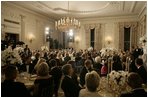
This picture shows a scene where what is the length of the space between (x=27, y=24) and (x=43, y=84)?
851cm

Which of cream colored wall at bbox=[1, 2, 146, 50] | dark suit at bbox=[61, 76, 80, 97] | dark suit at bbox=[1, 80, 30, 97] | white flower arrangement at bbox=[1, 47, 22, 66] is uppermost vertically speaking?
cream colored wall at bbox=[1, 2, 146, 50]

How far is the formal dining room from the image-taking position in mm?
3238

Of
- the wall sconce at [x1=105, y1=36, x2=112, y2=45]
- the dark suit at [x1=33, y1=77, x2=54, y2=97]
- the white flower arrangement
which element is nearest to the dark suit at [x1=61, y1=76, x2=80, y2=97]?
the dark suit at [x1=33, y1=77, x2=54, y2=97]

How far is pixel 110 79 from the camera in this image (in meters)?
3.45

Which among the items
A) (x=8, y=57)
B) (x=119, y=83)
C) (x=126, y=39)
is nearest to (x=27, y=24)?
(x=126, y=39)

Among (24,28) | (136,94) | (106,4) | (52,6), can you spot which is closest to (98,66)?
(136,94)

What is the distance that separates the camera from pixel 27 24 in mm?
11586

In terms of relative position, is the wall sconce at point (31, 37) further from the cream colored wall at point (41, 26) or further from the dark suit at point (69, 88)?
the dark suit at point (69, 88)

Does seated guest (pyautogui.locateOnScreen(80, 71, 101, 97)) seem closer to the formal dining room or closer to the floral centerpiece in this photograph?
the formal dining room

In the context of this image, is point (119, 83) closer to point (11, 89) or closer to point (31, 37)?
point (11, 89)

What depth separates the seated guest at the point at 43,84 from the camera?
344cm

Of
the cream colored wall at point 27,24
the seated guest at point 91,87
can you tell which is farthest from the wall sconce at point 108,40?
the seated guest at point 91,87

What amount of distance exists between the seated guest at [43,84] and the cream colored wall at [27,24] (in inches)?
251

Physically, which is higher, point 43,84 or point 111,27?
point 111,27
